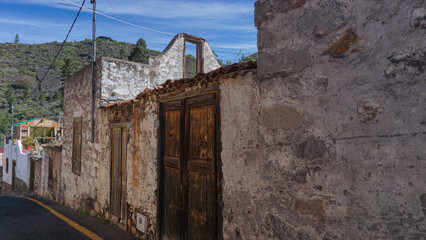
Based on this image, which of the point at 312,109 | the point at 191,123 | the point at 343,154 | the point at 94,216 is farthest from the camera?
the point at 94,216

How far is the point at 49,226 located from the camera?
259 inches

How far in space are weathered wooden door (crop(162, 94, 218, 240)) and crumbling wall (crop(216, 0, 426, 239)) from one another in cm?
55

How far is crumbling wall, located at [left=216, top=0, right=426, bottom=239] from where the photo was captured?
1.91 m

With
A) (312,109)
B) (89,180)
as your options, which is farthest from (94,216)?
(312,109)

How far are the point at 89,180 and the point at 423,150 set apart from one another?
7.65 metres

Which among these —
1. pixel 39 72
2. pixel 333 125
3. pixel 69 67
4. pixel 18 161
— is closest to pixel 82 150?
pixel 333 125

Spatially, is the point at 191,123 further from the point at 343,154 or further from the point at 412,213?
the point at 412,213

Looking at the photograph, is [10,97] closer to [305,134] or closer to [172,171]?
[172,171]

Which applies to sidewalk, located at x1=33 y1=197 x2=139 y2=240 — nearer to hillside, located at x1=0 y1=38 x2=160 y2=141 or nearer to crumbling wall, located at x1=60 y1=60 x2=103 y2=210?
crumbling wall, located at x1=60 y1=60 x2=103 y2=210

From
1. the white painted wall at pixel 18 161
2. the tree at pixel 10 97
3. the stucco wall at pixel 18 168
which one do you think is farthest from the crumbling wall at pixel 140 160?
the tree at pixel 10 97

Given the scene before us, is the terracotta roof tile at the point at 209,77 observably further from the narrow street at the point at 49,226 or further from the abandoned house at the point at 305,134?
the narrow street at the point at 49,226

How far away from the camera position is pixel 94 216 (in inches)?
286

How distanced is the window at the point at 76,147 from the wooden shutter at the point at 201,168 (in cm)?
570

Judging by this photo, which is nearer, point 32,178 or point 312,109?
point 312,109
